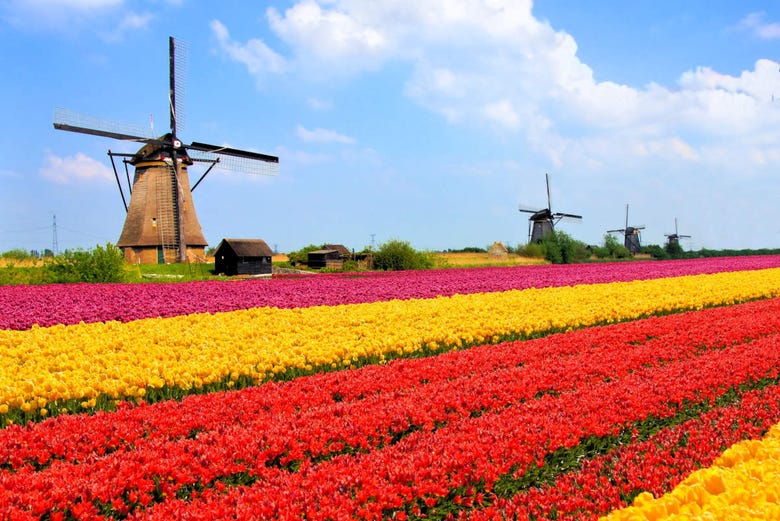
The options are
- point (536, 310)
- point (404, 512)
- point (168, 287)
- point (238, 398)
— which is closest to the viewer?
point (404, 512)

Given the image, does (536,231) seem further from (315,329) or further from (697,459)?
(697,459)

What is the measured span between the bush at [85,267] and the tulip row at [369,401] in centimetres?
2137

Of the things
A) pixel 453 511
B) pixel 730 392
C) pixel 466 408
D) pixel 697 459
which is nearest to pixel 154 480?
pixel 453 511

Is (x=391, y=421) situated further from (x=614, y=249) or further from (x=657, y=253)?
(x=657, y=253)

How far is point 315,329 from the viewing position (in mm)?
11453


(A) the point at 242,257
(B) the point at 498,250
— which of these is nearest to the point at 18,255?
(A) the point at 242,257

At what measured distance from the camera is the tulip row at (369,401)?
216 inches

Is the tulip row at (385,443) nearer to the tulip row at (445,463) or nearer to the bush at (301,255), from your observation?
the tulip row at (445,463)

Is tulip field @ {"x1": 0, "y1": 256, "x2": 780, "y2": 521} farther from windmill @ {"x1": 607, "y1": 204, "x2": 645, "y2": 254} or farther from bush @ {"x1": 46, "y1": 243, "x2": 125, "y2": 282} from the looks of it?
windmill @ {"x1": 607, "y1": 204, "x2": 645, "y2": 254}

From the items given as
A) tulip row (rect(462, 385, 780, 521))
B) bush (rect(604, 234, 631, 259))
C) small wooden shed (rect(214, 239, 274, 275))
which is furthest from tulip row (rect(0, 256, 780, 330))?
bush (rect(604, 234, 631, 259))

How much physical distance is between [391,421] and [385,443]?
0.40m

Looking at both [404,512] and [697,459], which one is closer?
[404,512]

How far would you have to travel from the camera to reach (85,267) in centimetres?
2573

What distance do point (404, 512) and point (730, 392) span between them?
5.29 metres
